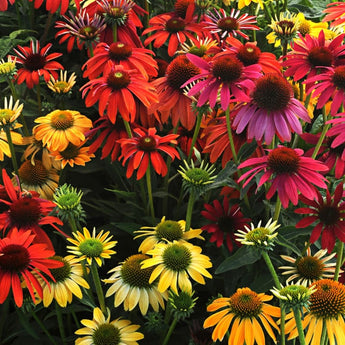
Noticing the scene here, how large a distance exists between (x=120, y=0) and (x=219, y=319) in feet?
2.67

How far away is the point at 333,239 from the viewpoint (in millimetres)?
1020

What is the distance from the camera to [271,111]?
43.7 inches

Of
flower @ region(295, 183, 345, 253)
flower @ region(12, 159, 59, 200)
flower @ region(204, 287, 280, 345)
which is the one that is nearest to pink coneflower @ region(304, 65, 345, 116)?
flower @ region(295, 183, 345, 253)

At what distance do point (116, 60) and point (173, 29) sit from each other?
0.23m

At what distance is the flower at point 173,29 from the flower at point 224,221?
47 centimetres

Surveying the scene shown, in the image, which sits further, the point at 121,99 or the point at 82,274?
the point at 121,99

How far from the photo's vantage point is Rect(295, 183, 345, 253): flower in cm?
102

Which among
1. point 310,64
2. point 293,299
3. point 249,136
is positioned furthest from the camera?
point 310,64

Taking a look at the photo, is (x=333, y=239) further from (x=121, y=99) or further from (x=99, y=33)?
(x=99, y=33)

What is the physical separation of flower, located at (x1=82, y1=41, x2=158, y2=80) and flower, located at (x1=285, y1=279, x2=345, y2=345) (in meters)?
0.64

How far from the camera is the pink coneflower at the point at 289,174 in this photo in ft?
3.30

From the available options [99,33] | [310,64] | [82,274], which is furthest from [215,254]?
[99,33]

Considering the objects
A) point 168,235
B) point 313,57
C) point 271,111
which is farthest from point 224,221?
point 313,57

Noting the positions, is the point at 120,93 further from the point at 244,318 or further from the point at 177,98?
the point at 244,318
